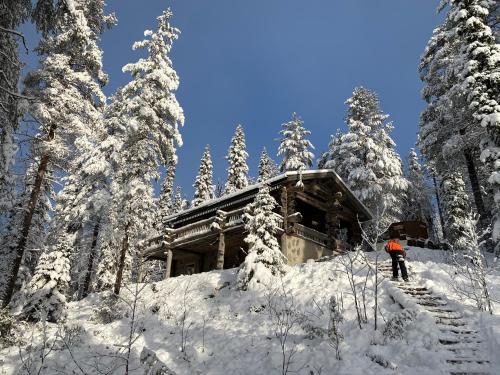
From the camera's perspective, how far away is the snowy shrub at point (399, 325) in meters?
9.69

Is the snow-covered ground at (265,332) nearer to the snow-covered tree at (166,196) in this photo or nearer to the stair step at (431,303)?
the stair step at (431,303)

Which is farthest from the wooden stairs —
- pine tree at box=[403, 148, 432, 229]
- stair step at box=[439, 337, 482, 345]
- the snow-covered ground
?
pine tree at box=[403, 148, 432, 229]

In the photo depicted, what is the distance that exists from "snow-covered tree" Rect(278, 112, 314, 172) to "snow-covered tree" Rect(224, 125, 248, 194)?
6896 millimetres

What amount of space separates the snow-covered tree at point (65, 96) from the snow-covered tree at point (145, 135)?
2386 millimetres

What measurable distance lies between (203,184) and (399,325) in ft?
122

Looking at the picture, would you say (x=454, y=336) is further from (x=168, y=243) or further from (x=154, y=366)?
(x=168, y=243)

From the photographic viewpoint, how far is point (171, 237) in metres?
26.3

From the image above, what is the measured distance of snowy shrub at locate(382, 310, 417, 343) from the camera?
381 inches

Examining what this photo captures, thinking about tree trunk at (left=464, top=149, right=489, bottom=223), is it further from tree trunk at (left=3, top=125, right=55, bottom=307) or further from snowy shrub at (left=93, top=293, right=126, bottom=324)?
tree trunk at (left=3, top=125, right=55, bottom=307)

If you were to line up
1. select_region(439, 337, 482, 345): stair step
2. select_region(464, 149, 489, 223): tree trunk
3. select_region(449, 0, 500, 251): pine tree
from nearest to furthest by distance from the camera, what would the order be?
select_region(439, 337, 482, 345): stair step
select_region(449, 0, 500, 251): pine tree
select_region(464, 149, 489, 223): tree trunk

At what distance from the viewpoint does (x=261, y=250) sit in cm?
1703

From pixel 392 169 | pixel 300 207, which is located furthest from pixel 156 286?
pixel 392 169

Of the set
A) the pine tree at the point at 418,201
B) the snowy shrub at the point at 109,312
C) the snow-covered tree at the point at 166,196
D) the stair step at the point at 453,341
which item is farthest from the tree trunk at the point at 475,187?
the snow-covered tree at the point at 166,196

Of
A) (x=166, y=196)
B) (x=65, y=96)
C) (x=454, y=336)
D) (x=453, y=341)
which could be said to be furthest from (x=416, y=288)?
(x=166, y=196)
